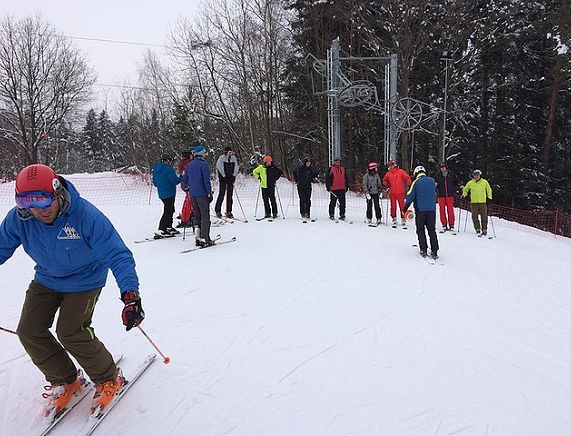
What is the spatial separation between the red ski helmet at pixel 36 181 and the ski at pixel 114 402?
Result: 162 cm

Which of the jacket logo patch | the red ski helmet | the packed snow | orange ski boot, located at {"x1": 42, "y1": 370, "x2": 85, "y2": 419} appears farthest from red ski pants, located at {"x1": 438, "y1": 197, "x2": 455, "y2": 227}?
the red ski helmet

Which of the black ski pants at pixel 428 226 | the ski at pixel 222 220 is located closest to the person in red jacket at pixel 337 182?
the ski at pixel 222 220

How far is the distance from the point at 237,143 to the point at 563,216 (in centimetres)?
1933

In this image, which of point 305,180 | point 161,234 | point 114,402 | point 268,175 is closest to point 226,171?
point 268,175

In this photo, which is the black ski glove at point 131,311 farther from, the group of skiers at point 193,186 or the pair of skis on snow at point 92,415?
the group of skiers at point 193,186

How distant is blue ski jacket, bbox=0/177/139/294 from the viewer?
2832mm

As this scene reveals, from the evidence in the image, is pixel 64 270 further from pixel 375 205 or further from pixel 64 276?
pixel 375 205

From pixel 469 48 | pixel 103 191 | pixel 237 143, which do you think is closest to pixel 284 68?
pixel 237 143

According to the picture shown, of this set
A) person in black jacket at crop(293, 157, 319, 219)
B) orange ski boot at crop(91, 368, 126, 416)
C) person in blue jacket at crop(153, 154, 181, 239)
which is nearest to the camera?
orange ski boot at crop(91, 368, 126, 416)

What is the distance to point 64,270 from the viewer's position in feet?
9.52

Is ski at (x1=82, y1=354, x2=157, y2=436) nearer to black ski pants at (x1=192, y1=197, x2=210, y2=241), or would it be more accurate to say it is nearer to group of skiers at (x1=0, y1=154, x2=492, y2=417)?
group of skiers at (x1=0, y1=154, x2=492, y2=417)

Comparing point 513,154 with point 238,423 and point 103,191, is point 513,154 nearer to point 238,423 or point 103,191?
point 103,191

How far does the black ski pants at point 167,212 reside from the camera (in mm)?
9789

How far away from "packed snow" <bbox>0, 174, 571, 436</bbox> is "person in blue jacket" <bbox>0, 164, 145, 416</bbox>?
47 centimetres
